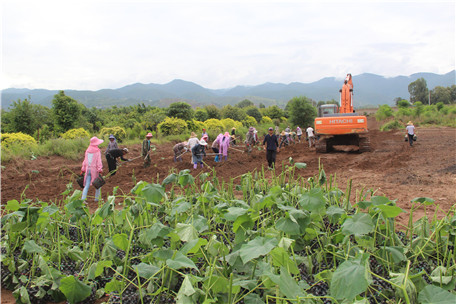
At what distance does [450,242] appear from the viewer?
2.42 m

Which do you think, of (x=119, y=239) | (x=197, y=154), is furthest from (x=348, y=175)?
(x=119, y=239)

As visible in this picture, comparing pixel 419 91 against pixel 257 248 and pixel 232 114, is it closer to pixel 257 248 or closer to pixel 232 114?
pixel 232 114

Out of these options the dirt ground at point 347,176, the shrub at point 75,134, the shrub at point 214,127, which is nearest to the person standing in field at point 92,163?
the dirt ground at point 347,176

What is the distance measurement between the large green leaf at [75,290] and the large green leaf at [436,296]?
6.94 feet

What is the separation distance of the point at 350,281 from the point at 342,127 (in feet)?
36.5

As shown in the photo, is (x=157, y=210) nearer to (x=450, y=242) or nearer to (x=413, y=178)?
(x=450, y=242)

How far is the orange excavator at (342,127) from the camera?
464 inches

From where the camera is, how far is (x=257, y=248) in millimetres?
1760

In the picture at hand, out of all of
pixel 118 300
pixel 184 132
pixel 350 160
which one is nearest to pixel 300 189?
pixel 118 300

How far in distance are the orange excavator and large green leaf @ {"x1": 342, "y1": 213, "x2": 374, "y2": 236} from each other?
33.5 feet

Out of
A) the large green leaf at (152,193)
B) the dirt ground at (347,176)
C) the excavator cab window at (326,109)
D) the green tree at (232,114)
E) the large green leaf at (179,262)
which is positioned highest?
the green tree at (232,114)

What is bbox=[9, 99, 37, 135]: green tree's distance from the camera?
17719 mm

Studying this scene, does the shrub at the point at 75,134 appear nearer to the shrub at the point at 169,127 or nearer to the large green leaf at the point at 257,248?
the shrub at the point at 169,127

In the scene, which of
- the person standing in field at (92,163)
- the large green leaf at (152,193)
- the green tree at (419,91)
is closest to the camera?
the large green leaf at (152,193)
